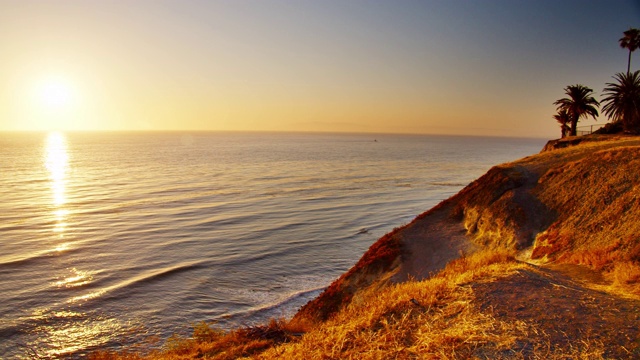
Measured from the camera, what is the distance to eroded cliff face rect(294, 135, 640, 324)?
54.7 feet

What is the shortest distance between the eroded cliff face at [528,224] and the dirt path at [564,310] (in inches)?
177

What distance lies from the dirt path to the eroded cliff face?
4.49 m

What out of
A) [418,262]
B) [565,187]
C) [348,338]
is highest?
[565,187]

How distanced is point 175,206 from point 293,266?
21734mm

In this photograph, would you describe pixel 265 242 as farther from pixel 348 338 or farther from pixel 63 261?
pixel 348 338

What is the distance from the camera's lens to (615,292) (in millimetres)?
10570

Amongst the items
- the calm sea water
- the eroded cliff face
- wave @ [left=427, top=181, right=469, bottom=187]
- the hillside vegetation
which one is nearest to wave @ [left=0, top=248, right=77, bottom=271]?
the calm sea water

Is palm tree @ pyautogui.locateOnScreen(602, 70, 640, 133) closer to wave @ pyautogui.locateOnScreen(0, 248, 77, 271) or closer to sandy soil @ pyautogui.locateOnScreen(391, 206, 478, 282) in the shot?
sandy soil @ pyautogui.locateOnScreen(391, 206, 478, 282)

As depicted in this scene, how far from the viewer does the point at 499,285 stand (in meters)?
10.4

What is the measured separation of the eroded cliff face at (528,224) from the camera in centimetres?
1669

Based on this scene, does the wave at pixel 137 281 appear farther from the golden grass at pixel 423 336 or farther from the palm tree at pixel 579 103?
the palm tree at pixel 579 103

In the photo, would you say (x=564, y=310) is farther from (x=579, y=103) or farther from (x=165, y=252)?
(x=579, y=103)

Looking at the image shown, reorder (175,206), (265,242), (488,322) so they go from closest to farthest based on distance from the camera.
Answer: (488,322)
(265,242)
(175,206)

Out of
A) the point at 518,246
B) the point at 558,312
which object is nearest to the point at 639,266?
the point at 558,312
